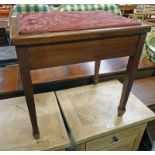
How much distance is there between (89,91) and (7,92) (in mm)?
515

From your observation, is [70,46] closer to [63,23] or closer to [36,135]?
[63,23]

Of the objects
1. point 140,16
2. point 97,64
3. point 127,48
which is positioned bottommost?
point 140,16

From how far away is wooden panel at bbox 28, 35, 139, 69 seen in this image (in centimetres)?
54

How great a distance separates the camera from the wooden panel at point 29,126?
733 mm

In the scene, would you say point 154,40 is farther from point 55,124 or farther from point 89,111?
point 55,124

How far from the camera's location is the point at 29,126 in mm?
817

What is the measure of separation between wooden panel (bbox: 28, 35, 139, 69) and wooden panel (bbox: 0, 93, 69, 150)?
0.37 meters

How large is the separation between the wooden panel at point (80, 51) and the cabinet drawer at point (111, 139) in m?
0.45

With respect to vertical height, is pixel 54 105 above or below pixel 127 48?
below

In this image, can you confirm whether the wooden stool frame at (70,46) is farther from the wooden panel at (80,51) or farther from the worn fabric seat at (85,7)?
the worn fabric seat at (85,7)

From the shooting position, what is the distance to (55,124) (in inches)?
32.6

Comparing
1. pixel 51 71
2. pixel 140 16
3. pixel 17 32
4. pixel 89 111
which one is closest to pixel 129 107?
pixel 89 111

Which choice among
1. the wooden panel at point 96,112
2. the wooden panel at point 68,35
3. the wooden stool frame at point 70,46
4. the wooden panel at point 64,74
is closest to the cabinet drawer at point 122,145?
the wooden panel at point 96,112

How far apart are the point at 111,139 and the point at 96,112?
6.4 inches
